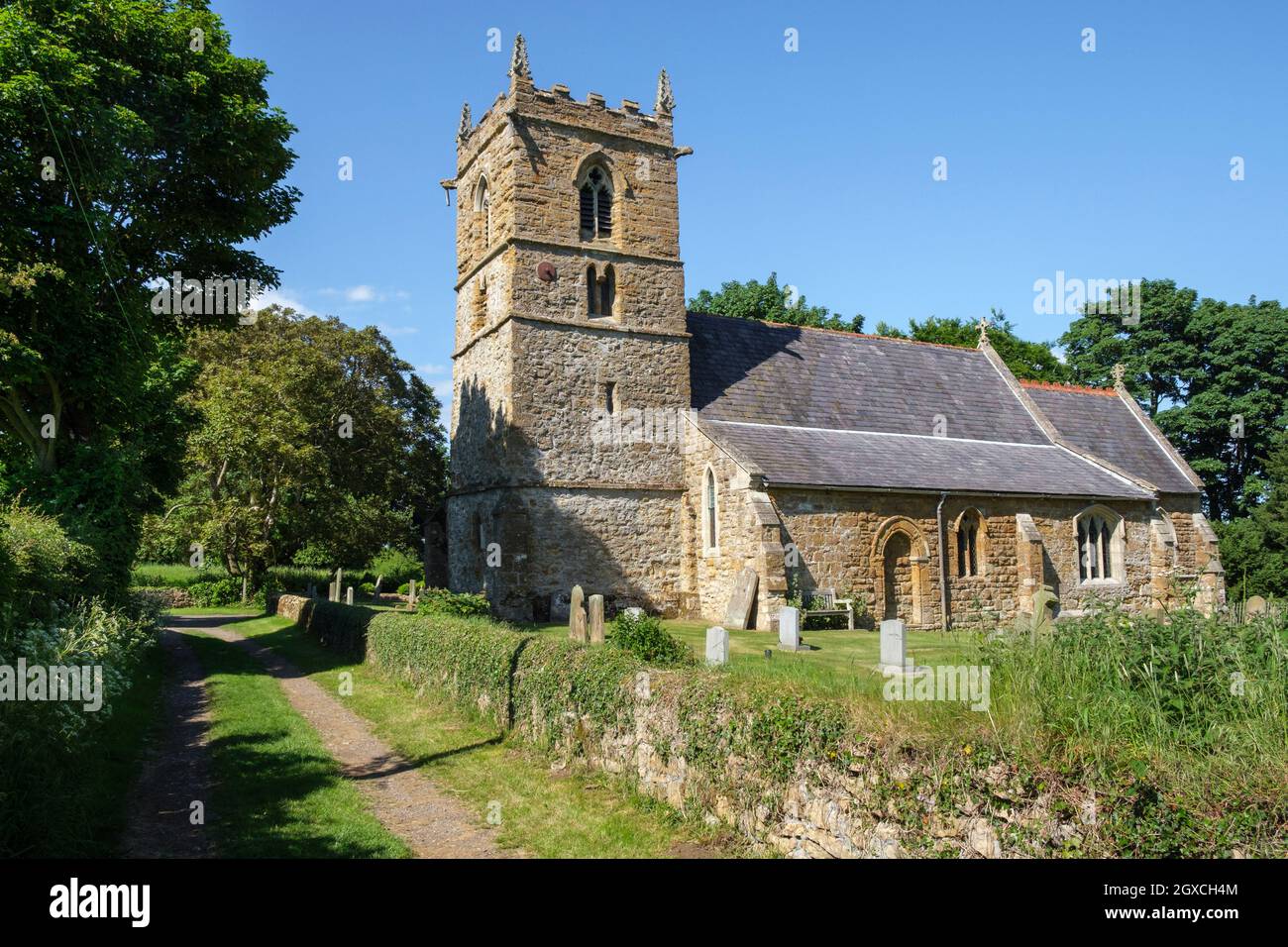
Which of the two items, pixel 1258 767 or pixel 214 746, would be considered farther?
pixel 214 746

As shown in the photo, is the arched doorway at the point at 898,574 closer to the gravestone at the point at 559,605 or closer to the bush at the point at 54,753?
the gravestone at the point at 559,605

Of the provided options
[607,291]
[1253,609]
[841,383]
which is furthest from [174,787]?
[841,383]

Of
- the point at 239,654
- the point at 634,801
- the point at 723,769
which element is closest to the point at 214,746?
the point at 634,801

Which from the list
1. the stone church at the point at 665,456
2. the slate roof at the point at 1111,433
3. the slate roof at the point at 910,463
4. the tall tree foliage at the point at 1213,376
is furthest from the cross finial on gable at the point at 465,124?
the tall tree foliage at the point at 1213,376

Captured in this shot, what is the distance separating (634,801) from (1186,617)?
5.30 m

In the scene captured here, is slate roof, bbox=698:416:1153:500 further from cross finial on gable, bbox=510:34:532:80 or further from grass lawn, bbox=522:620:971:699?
cross finial on gable, bbox=510:34:532:80

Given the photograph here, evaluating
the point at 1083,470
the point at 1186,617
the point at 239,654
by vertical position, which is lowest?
the point at 239,654

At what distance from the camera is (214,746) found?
11250mm

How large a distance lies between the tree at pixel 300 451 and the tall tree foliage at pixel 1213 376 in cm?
3353

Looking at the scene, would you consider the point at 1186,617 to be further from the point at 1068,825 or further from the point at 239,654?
the point at 239,654

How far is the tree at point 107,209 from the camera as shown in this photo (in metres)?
13.8

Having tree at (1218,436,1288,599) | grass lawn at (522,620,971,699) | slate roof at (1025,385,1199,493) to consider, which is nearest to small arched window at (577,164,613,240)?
grass lawn at (522,620,971,699)

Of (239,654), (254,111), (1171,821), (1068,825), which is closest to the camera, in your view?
(1171,821)

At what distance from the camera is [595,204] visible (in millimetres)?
24359
